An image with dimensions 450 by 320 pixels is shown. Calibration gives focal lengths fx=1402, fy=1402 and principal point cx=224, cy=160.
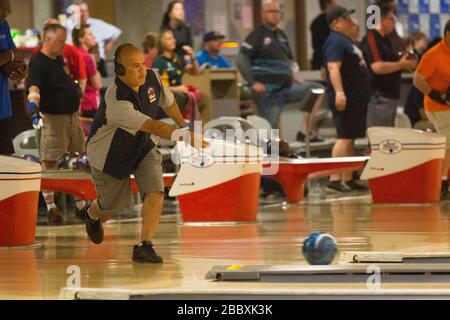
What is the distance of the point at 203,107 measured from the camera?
51.6ft

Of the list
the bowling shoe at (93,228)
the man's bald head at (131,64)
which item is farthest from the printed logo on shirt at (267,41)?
the man's bald head at (131,64)

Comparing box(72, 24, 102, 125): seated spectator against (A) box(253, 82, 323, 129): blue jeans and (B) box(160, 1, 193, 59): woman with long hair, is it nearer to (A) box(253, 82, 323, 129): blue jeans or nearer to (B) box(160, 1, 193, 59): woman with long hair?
(B) box(160, 1, 193, 59): woman with long hair

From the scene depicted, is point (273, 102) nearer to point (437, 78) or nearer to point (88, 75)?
point (437, 78)

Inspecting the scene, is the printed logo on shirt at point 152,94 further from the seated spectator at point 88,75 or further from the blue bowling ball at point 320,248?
the seated spectator at point 88,75

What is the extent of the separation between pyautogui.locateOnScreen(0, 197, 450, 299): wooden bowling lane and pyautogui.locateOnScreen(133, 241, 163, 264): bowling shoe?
66 millimetres

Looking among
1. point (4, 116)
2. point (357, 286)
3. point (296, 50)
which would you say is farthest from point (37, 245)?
point (296, 50)

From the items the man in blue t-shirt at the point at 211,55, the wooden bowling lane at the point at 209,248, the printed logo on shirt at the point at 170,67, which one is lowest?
the wooden bowling lane at the point at 209,248

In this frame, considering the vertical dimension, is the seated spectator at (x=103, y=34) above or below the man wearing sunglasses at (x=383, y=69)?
above

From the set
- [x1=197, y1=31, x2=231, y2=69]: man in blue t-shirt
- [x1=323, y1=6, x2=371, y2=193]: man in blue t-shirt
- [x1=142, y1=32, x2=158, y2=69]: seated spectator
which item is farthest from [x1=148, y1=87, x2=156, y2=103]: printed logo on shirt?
[x1=197, y1=31, x2=231, y2=69]: man in blue t-shirt

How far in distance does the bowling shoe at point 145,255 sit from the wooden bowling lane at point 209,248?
0.07 meters

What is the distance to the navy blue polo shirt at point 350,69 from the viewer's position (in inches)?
576

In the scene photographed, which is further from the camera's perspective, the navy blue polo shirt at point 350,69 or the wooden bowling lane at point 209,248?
the navy blue polo shirt at point 350,69

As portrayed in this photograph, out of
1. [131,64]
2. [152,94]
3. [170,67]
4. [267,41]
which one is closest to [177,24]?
[267,41]

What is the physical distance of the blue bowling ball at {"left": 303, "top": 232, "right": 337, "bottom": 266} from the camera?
25.1 ft
